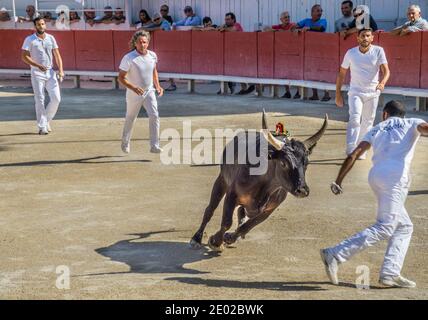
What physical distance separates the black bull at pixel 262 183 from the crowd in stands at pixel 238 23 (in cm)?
987

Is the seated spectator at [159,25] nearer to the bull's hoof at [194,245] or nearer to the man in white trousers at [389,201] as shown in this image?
the bull's hoof at [194,245]

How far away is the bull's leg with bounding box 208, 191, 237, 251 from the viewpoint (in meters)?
7.24

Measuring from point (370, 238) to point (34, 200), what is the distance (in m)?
4.51

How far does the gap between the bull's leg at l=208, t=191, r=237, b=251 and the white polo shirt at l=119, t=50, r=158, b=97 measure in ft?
15.7

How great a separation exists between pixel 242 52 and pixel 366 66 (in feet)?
30.7

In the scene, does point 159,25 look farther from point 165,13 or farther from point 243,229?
point 243,229

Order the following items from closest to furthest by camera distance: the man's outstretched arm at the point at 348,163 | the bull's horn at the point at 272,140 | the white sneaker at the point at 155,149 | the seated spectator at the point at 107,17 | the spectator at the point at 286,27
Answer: the man's outstretched arm at the point at 348,163 → the bull's horn at the point at 272,140 → the white sneaker at the point at 155,149 → the spectator at the point at 286,27 → the seated spectator at the point at 107,17

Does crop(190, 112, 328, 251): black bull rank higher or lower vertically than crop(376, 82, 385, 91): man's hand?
lower

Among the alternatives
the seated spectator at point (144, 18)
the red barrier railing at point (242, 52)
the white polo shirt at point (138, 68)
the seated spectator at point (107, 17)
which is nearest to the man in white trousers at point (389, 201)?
the white polo shirt at point (138, 68)

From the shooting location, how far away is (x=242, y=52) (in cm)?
2045

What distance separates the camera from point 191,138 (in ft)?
45.8

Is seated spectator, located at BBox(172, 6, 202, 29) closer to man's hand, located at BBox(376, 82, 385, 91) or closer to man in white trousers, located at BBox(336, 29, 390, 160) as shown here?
man in white trousers, located at BBox(336, 29, 390, 160)

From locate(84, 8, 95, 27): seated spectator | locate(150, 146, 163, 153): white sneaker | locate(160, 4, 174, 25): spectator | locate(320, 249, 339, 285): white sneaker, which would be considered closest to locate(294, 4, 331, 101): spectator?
locate(160, 4, 174, 25): spectator

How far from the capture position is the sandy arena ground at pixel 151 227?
21.2 feet
